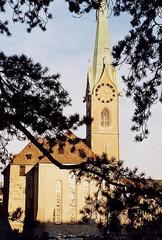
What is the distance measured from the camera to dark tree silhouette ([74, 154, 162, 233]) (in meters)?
7.73

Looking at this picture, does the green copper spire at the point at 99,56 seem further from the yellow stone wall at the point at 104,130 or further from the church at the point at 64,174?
the yellow stone wall at the point at 104,130

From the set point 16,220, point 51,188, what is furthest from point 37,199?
point 16,220

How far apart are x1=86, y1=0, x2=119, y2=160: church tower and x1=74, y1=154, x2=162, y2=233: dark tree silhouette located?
41918 millimetres

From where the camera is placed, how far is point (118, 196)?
7758 mm

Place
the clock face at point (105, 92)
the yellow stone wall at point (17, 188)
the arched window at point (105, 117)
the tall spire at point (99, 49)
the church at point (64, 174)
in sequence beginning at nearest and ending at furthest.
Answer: the church at point (64, 174) → the yellow stone wall at point (17, 188) → the arched window at point (105, 117) → the clock face at point (105, 92) → the tall spire at point (99, 49)

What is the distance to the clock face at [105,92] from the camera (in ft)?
174

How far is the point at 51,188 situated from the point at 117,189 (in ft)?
112

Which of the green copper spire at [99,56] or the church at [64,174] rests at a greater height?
the green copper spire at [99,56]

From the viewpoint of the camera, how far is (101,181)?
8195 millimetres

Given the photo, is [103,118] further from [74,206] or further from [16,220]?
[16,220]

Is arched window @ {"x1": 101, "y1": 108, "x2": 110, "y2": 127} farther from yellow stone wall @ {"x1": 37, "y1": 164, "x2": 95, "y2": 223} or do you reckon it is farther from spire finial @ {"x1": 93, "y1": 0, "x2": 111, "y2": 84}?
yellow stone wall @ {"x1": 37, "y1": 164, "x2": 95, "y2": 223}

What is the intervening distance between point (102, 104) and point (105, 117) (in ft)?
4.51

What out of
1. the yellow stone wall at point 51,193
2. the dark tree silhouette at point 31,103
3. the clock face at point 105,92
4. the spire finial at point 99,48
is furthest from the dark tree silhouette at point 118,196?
the spire finial at point 99,48

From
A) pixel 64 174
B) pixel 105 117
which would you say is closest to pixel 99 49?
pixel 105 117
